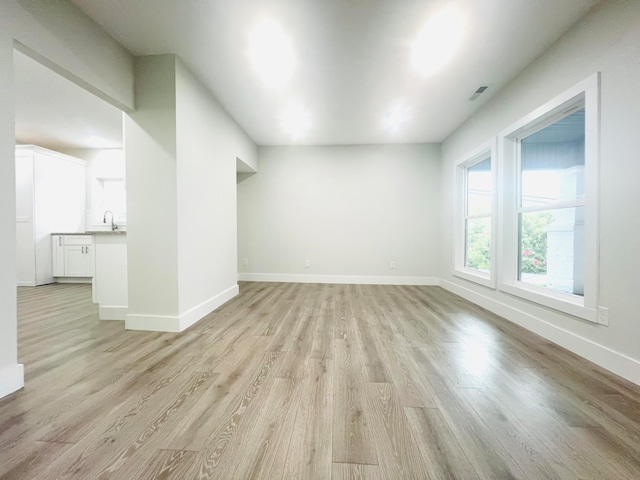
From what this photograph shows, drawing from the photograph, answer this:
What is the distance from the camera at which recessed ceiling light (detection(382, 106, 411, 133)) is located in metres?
3.49

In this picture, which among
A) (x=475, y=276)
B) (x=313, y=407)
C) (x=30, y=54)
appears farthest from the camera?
(x=475, y=276)

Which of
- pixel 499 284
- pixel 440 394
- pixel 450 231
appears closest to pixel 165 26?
pixel 440 394

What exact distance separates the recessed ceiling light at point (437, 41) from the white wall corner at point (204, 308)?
3.23 meters

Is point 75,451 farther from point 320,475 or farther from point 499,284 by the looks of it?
point 499,284

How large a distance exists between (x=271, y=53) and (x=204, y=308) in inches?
105

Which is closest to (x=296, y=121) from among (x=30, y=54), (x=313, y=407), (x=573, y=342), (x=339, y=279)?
(x=30, y=54)

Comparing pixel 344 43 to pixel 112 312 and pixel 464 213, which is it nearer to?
pixel 464 213

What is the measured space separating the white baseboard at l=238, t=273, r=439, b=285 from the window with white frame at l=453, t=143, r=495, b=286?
2.72 ft

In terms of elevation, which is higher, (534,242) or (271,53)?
(271,53)

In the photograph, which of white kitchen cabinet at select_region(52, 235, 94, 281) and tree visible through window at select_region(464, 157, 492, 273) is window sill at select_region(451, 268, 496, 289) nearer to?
tree visible through window at select_region(464, 157, 492, 273)

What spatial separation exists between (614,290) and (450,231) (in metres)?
2.73

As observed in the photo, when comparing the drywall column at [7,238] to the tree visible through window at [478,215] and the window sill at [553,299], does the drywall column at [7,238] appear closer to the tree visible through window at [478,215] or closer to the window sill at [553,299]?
the window sill at [553,299]

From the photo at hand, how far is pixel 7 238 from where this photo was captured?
Result: 1475mm

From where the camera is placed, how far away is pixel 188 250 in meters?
2.62
